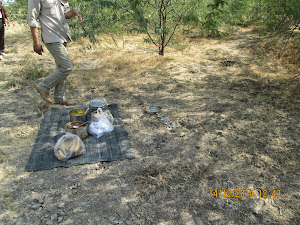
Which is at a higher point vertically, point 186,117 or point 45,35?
point 45,35

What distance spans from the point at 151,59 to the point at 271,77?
2.90m

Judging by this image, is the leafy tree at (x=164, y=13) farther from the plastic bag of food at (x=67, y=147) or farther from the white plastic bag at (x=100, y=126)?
the plastic bag of food at (x=67, y=147)

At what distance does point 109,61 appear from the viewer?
6738 mm

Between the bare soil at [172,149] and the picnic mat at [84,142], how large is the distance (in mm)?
106

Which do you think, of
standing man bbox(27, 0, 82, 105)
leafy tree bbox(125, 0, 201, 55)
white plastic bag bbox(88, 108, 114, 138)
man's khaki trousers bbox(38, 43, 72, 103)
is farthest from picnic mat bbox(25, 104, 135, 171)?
leafy tree bbox(125, 0, 201, 55)

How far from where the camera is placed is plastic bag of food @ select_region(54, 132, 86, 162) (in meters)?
3.09

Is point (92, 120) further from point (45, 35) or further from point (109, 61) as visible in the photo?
point (109, 61)

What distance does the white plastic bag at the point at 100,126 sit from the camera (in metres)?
3.60

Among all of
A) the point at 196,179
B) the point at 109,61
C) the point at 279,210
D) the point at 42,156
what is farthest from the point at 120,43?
the point at 279,210

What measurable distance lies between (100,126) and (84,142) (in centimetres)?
31

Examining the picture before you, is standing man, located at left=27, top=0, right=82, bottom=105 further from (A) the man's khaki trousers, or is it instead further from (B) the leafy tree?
(B) the leafy tree

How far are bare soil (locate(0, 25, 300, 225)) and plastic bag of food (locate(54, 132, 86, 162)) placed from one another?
19 cm

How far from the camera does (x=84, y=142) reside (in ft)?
11.5
